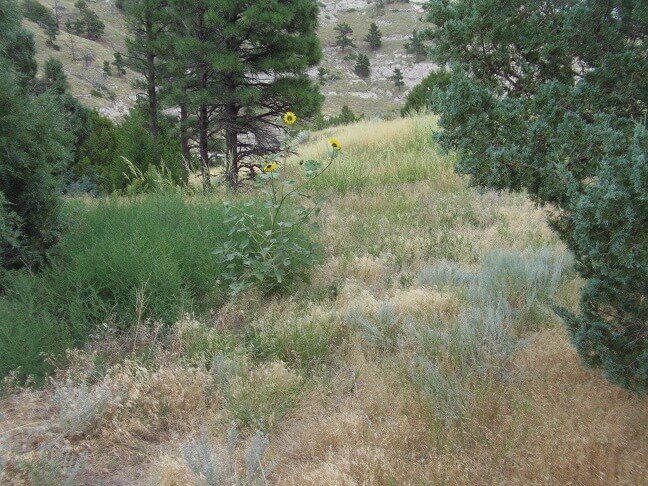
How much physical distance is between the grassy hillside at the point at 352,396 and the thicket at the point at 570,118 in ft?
1.34

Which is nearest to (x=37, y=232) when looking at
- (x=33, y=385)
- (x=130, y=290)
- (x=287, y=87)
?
(x=130, y=290)

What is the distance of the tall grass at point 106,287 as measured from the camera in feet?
10.1

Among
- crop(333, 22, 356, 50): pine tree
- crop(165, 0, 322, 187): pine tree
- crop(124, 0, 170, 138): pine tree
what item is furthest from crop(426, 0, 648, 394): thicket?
crop(333, 22, 356, 50): pine tree

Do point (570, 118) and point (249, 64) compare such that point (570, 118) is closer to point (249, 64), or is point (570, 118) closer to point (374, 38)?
point (249, 64)

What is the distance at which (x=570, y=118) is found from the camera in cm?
Answer: 197

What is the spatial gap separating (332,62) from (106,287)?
73793mm

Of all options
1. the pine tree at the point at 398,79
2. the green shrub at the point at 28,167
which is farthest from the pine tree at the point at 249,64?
the pine tree at the point at 398,79

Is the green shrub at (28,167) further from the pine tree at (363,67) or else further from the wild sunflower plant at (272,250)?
the pine tree at (363,67)

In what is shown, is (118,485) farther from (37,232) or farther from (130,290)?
(37,232)

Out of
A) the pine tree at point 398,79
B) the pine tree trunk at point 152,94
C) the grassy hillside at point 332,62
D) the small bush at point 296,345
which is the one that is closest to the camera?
the small bush at point 296,345

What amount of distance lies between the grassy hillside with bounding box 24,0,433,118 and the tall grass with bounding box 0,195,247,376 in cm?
2270

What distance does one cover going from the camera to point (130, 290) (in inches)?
139

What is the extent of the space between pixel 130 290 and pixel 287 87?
775 cm

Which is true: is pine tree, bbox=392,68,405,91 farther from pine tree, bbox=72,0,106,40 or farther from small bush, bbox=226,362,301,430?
small bush, bbox=226,362,301,430
